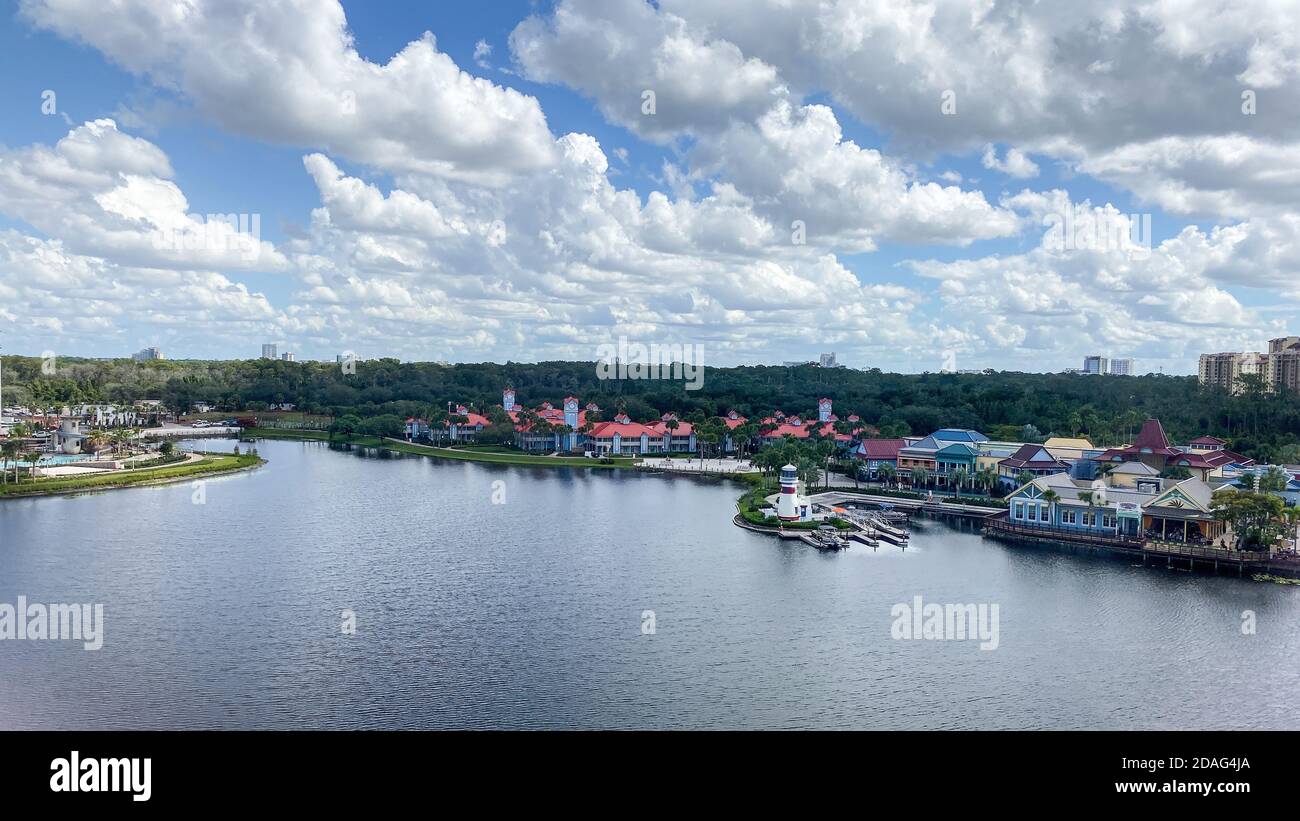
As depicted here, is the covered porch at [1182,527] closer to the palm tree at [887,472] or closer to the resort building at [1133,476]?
the resort building at [1133,476]

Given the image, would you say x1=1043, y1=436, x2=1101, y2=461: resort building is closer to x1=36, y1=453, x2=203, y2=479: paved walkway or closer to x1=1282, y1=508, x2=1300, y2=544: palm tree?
x1=1282, y1=508, x2=1300, y2=544: palm tree

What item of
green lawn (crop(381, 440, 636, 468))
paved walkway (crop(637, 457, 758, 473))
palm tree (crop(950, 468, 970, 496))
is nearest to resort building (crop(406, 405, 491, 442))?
green lawn (crop(381, 440, 636, 468))

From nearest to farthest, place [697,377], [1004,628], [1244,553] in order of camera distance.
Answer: [1004,628], [1244,553], [697,377]

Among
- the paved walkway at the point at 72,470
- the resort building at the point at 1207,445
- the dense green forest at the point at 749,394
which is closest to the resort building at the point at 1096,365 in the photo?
the dense green forest at the point at 749,394
